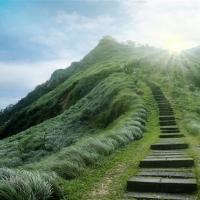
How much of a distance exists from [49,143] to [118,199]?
24449mm

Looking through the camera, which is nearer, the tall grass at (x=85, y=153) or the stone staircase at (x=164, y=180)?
the stone staircase at (x=164, y=180)

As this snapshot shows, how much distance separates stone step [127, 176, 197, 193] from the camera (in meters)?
10.8

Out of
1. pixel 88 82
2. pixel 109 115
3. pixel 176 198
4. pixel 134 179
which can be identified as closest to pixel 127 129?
pixel 134 179

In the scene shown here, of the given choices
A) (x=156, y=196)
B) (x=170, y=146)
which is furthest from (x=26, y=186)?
(x=170, y=146)

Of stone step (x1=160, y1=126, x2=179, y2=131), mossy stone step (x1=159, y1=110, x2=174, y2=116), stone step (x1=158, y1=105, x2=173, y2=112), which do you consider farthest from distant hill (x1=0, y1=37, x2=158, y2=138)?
stone step (x1=160, y1=126, x2=179, y2=131)

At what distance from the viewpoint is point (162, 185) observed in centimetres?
1096

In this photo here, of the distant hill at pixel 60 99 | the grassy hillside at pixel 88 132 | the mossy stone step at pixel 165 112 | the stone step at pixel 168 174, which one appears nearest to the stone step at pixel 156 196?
the stone step at pixel 168 174

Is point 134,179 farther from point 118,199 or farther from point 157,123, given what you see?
point 157,123

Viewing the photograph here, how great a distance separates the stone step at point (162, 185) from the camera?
10812 millimetres

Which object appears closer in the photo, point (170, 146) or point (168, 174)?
point (168, 174)

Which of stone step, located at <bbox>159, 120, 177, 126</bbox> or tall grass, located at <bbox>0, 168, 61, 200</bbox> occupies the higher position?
stone step, located at <bbox>159, 120, 177, 126</bbox>

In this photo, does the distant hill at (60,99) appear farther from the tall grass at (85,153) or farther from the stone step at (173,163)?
the stone step at (173,163)

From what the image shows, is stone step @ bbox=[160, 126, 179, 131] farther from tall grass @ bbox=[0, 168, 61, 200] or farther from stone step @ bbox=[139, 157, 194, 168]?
tall grass @ bbox=[0, 168, 61, 200]

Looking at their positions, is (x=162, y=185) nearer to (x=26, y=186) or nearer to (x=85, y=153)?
(x=26, y=186)
